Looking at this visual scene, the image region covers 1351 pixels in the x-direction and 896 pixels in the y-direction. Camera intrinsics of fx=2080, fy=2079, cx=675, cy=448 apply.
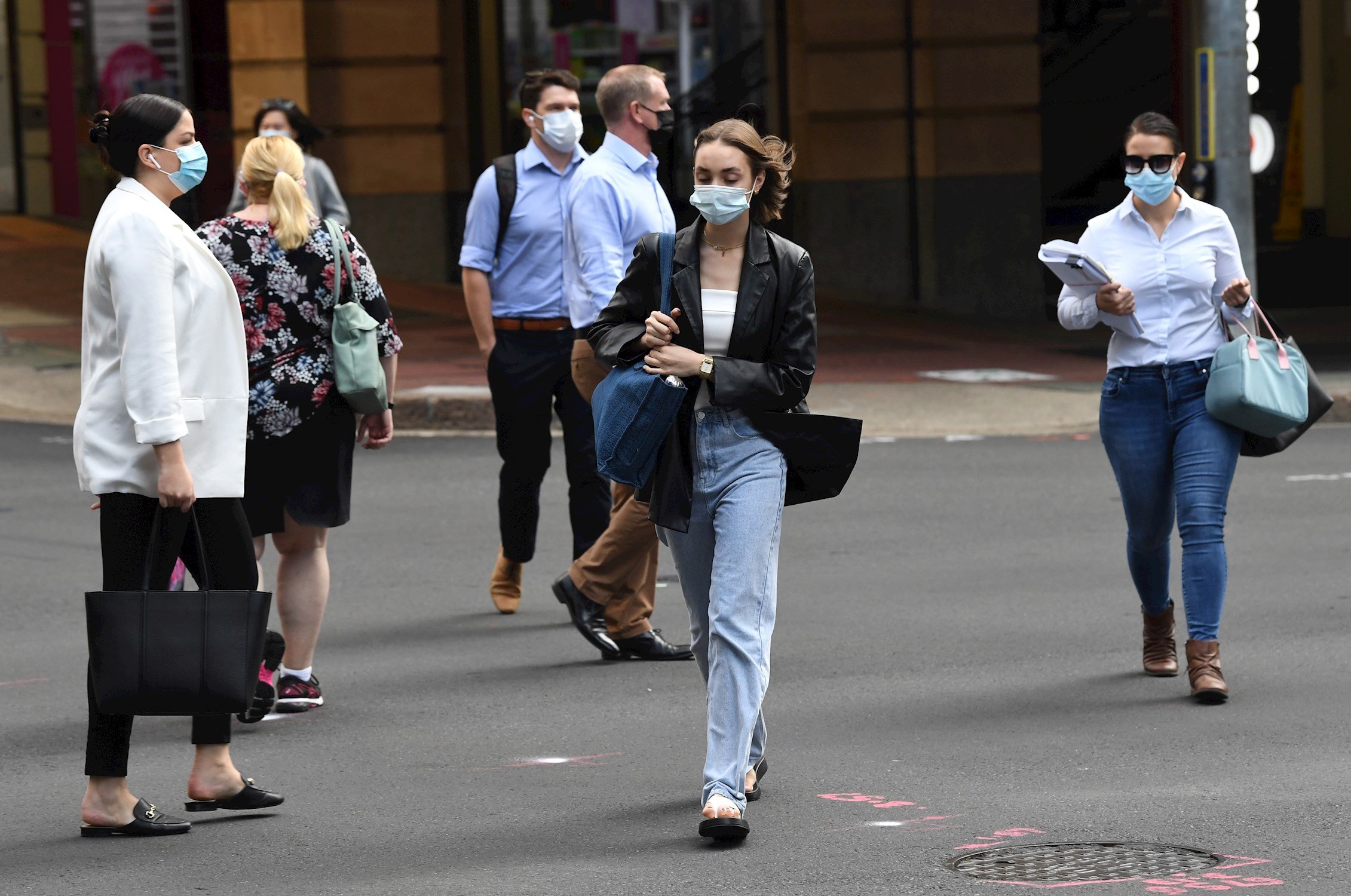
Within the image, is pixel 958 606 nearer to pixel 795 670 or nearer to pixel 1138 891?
pixel 795 670

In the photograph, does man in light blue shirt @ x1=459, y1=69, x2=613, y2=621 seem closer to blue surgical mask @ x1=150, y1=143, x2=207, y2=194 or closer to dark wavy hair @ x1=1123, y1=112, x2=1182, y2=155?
dark wavy hair @ x1=1123, y1=112, x2=1182, y2=155

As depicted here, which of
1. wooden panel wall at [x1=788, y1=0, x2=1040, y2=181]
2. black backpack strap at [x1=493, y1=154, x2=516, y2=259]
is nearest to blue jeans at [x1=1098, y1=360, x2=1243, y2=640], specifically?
black backpack strap at [x1=493, y1=154, x2=516, y2=259]

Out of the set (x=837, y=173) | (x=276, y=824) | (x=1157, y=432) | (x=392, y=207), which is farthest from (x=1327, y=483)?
(x=392, y=207)

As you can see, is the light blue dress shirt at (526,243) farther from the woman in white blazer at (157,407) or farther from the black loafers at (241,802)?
the black loafers at (241,802)

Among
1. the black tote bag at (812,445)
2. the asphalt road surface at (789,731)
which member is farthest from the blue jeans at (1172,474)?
the black tote bag at (812,445)

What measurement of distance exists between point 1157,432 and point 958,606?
1.66 m

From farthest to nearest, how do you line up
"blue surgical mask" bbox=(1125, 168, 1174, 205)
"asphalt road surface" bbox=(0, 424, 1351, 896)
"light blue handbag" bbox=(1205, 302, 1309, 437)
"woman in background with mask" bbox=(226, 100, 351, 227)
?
1. "woman in background with mask" bbox=(226, 100, 351, 227)
2. "blue surgical mask" bbox=(1125, 168, 1174, 205)
3. "light blue handbag" bbox=(1205, 302, 1309, 437)
4. "asphalt road surface" bbox=(0, 424, 1351, 896)

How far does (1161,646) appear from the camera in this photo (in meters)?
7.21

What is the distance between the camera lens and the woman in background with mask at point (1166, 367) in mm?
6879

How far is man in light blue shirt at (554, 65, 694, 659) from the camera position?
7523 millimetres

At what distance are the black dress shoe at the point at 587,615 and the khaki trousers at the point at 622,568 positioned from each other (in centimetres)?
4

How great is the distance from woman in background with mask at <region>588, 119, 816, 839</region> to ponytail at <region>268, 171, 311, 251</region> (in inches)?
59.0

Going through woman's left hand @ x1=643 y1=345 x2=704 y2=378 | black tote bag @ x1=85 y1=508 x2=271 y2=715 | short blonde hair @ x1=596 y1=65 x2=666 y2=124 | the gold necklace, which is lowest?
black tote bag @ x1=85 y1=508 x2=271 y2=715

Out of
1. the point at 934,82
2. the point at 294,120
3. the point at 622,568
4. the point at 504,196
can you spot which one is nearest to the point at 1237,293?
the point at 622,568
